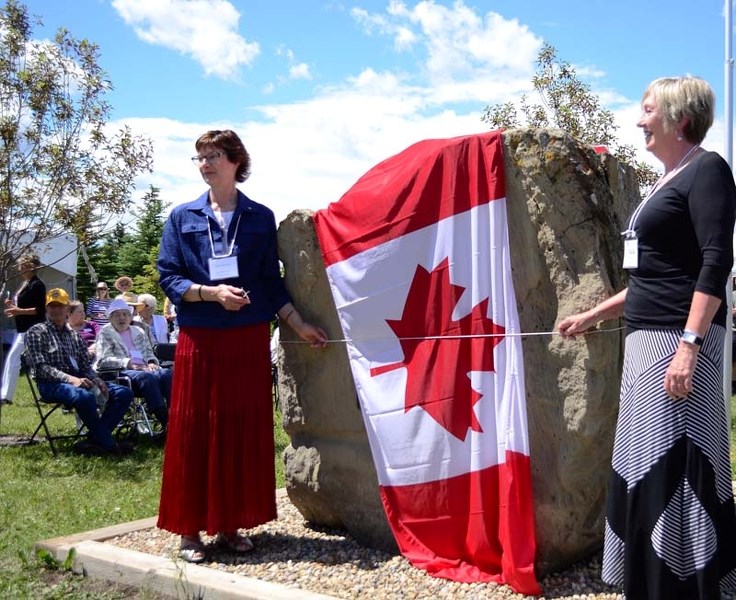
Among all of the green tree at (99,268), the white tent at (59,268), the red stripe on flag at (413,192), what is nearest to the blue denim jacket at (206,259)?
the red stripe on flag at (413,192)

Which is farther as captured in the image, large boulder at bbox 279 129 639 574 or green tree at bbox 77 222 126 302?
green tree at bbox 77 222 126 302

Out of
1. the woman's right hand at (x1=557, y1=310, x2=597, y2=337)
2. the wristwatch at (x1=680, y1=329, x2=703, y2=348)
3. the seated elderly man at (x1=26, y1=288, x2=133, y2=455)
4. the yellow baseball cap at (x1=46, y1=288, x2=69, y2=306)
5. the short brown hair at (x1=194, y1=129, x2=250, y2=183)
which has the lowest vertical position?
the seated elderly man at (x1=26, y1=288, x2=133, y2=455)

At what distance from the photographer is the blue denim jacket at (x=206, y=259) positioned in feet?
13.4

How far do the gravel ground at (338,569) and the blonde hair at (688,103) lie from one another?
191 cm

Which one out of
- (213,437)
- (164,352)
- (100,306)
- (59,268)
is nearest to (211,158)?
(213,437)

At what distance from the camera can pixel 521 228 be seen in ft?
12.2

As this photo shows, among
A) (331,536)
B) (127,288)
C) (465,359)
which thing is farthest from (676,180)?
(127,288)

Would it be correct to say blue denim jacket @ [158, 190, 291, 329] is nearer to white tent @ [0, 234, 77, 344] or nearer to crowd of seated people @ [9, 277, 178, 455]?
crowd of seated people @ [9, 277, 178, 455]

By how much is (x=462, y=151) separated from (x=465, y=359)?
0.95 metres

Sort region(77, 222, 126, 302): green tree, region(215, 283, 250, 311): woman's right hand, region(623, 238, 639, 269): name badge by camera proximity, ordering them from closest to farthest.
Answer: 1. region(623, 238, 639, 269): name badge
2. region(215, 283, 250, 311): woman's right hand
3. region(77, 222, 126, 302): green tree

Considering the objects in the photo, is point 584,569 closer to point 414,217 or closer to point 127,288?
point 414,217

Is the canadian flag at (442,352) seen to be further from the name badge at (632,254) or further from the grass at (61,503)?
the grass at (61,503)

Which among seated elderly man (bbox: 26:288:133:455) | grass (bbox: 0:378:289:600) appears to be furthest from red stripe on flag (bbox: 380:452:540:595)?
seated elderly man (bbox: 26:288:133:455)

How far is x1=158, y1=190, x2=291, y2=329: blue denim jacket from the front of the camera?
408 centimetres
